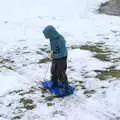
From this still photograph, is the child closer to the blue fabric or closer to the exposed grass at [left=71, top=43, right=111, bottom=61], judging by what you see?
the blue fabric

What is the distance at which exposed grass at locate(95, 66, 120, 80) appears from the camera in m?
10.8

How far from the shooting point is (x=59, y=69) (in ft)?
30.7

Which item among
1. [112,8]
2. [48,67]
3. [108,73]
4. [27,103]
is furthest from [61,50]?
[112,8]

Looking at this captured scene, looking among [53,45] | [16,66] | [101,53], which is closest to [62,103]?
[53,45]

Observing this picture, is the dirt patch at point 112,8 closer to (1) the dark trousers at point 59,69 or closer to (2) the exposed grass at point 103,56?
(2) the exposed grass at point 103,56

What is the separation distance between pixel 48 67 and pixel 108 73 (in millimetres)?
2039

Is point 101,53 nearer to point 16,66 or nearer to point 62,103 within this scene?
point 16,66

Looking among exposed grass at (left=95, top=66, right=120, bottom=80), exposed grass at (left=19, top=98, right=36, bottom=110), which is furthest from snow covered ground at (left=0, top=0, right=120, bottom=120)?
exposed grass at (left=95, top=66, right=120, bottom=80)

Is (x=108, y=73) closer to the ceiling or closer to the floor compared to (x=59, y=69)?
closer to the floor

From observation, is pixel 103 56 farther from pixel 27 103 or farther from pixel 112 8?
pixel 112 8

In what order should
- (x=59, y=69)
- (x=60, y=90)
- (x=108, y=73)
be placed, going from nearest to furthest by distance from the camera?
1. (x=59, y=69)
2. (x=60, y=90)
3. (x=108, y=73)

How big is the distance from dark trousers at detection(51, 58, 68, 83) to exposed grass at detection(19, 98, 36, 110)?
0.96 metres

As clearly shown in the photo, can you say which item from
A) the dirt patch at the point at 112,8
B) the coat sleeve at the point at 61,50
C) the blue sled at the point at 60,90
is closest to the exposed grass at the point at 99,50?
the blue sled at the point at 60,90

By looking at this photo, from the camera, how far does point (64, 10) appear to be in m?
24.7
